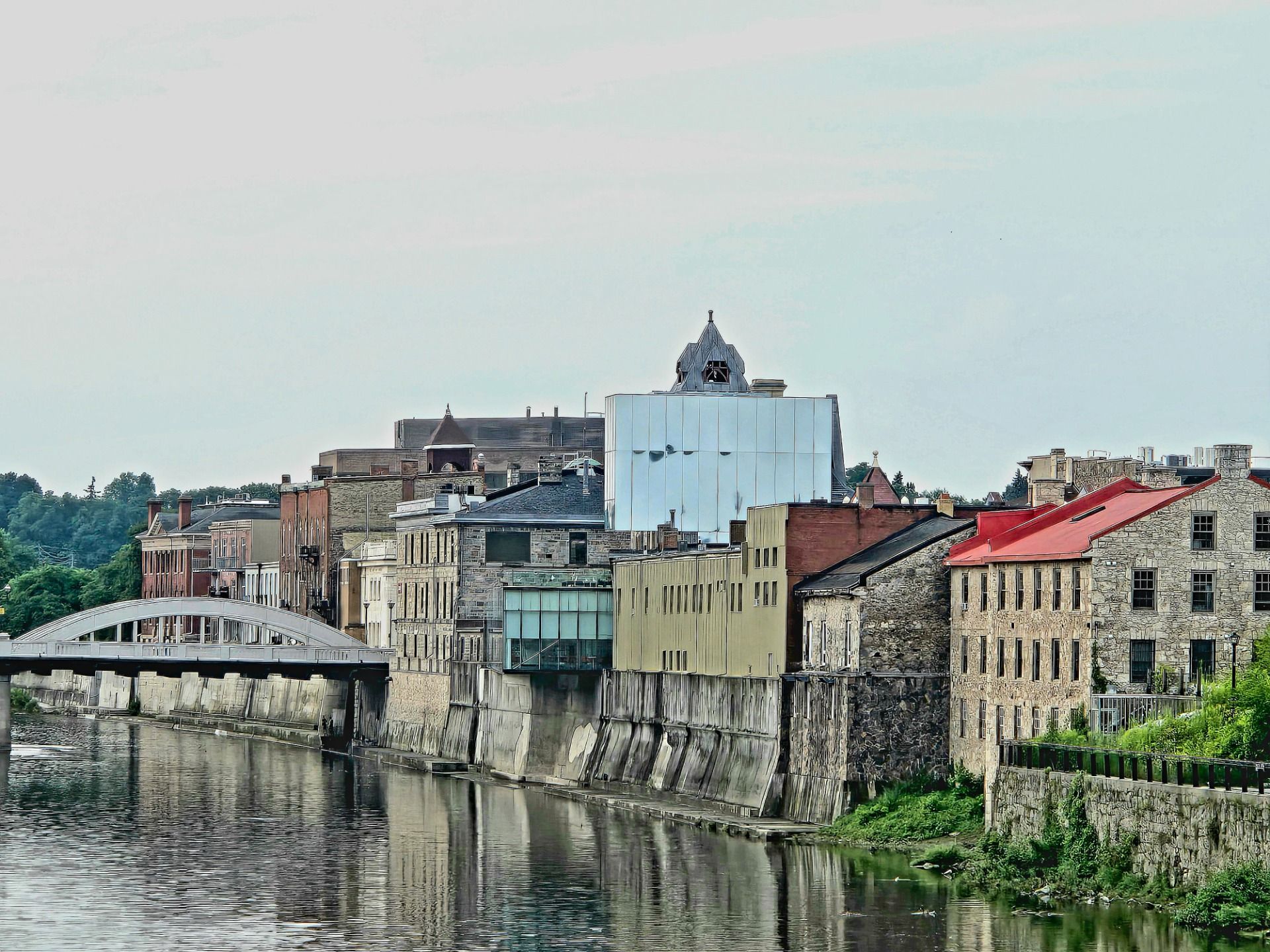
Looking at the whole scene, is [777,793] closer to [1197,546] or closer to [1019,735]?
[1019,735]

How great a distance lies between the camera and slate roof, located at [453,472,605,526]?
124 metres

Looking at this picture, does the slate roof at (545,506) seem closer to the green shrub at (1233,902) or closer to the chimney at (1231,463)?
the chimney at (1231,463)

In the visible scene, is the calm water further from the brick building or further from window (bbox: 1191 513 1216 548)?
window (bbox: 1191 513 1216 548)

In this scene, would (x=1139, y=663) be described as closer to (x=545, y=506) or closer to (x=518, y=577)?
(x=518, y=577)

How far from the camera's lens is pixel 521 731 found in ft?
378

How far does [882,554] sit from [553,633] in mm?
27409

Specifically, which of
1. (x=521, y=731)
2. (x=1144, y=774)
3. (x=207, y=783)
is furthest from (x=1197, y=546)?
(x=207, y=783)

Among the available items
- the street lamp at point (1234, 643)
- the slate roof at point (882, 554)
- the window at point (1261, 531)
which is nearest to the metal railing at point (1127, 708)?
the street lamp at point (1234, 643)

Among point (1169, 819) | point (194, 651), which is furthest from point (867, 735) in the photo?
point (194, 651)

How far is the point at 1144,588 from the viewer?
7625cm

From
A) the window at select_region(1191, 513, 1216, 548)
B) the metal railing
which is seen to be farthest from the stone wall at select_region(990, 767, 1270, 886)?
the window at select_region(1191, 513, 1216, 548)

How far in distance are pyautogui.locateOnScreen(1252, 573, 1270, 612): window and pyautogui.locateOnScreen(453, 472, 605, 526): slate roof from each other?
50.3m

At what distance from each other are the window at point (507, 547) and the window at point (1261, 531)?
172ft

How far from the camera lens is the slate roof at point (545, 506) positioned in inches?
4887
